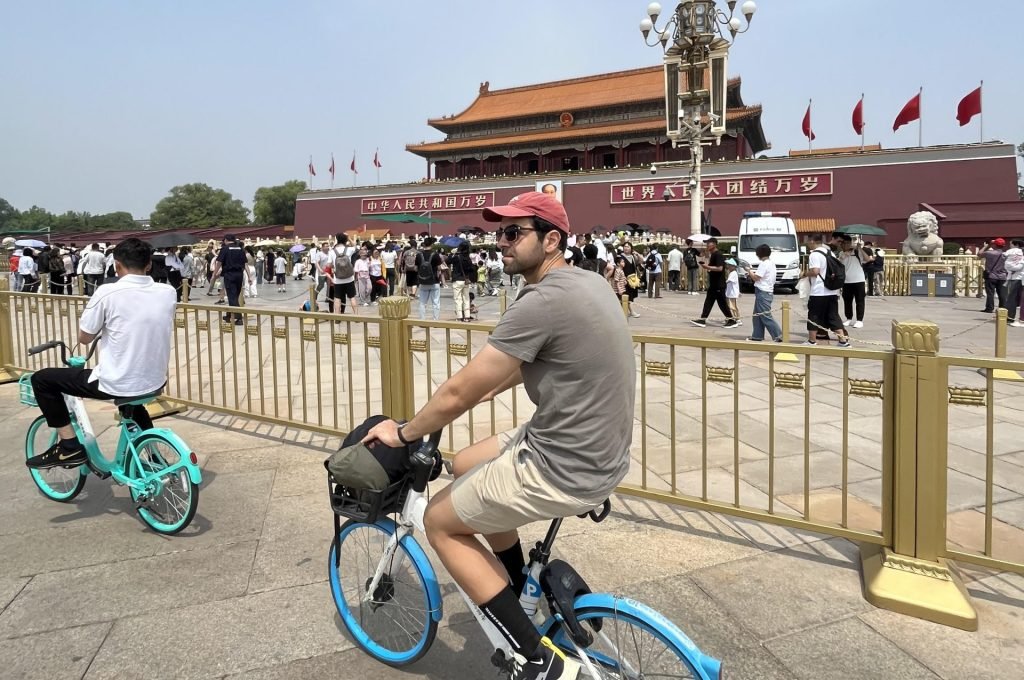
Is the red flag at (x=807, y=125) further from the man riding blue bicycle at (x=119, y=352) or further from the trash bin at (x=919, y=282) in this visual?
the man riding blue bicycle at (x=119, y=352)

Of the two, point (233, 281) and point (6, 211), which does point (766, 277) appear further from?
point (6, 211)

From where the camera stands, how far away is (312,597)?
2838 mm

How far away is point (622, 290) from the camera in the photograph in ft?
45.5

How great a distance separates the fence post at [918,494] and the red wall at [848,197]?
22.6 m

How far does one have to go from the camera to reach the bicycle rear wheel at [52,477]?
12.7 ft

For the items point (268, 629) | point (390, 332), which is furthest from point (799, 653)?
point (390, 332)

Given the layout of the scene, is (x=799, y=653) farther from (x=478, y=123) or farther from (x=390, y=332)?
(x=478, y=123)

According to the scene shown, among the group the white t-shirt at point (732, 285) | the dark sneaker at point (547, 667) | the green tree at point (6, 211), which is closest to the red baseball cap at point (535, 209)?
the dark sneaker at point (547, 667)

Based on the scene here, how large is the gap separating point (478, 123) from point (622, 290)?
30.2m

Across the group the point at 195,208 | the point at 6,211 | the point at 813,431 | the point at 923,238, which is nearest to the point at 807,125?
the point at 923,238

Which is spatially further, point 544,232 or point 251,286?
point 251,286

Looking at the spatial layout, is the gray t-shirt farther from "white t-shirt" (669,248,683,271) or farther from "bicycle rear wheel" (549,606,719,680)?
"white t-shirt" (669,248,683,271)

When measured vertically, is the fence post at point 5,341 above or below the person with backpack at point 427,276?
below

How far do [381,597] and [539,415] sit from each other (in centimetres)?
99
